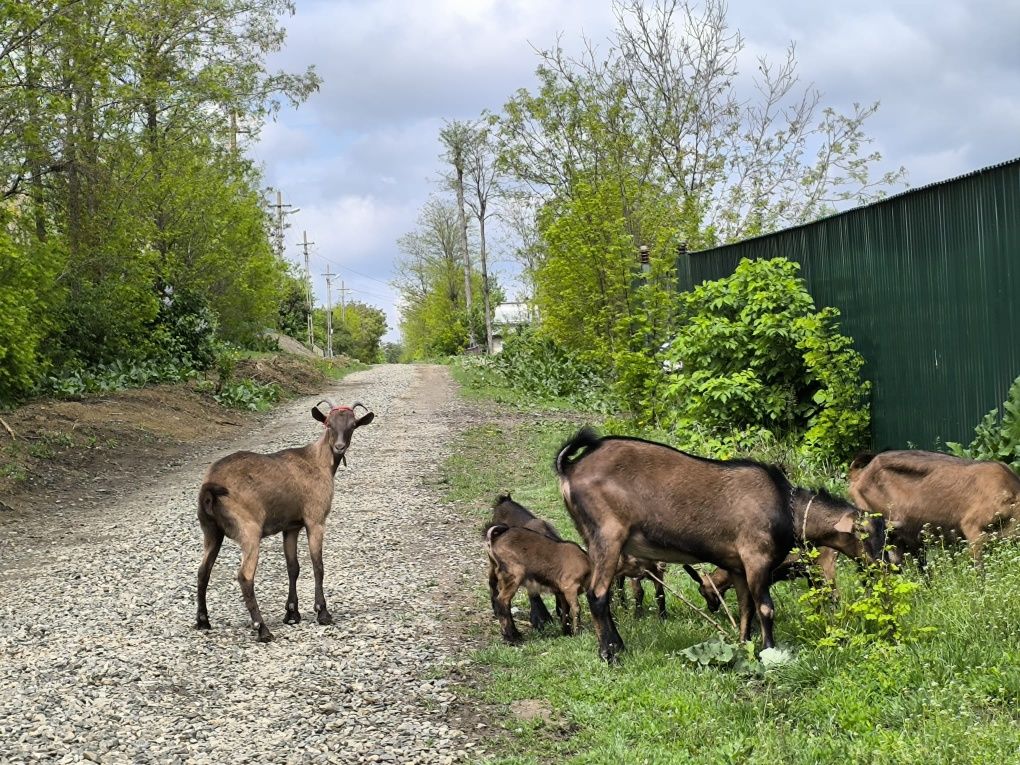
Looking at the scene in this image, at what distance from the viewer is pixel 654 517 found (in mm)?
6062

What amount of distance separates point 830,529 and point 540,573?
191 cm

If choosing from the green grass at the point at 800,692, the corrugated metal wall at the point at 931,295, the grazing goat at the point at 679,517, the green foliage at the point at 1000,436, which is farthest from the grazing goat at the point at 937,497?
the corrugated metal wall at the point at 931,295

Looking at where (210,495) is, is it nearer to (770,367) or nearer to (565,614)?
(565,614)

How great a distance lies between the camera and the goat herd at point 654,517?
6.00 meters

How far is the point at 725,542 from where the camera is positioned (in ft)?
19.6

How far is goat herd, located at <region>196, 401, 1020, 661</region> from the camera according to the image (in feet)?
19.7

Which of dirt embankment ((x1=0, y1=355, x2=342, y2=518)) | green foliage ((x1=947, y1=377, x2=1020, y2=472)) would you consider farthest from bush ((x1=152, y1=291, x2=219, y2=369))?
green foliage ((x1=947, y1=377, x2=1020, y2=472))

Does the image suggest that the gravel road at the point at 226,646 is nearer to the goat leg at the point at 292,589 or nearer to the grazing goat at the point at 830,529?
the goat leg at the point at 292,589

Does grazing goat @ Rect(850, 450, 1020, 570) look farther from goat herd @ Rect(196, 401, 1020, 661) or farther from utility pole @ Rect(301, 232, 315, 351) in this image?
utility pole @ Rect(301, 232, 315, 351)

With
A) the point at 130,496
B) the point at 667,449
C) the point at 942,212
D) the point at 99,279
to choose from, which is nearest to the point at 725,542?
the point at 667,449

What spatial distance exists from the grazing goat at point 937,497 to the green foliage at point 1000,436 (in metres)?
1.43

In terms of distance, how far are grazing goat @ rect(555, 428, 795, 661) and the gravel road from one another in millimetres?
1218

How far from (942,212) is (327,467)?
19.1 feet

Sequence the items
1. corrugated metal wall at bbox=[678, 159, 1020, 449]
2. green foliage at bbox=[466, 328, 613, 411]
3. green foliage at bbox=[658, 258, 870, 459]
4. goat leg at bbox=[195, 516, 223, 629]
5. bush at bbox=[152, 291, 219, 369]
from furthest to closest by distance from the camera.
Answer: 1. bush at bbox=[152, 291, 219, 369]
2. green foliage at bbox=[466, 328, 613, 411]
3. green foliage at bbox=[658, 258, 870, 459]
4. corrugated metal wall at bbox=[678, 159, 1020, 449]
5. goat leg at bbox=[195, 516, 223, 629]
